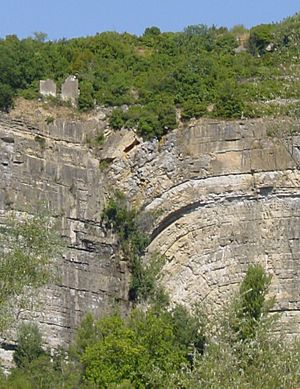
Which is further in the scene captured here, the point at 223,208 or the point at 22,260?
the point at 223,208

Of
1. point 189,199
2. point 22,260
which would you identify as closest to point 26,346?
point 189,199

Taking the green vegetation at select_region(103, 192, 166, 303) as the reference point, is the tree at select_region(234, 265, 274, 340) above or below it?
below

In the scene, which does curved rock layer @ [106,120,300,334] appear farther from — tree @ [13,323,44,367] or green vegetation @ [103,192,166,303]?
tree @ [13,323,44,367]

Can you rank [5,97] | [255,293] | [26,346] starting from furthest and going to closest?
[5,97]
[255,293]
[26,346]

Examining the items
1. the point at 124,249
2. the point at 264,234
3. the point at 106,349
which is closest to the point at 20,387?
the point at 106,349

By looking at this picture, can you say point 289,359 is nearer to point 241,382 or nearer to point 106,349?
point 241,382

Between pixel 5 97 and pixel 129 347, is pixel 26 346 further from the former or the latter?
pixel 5 97

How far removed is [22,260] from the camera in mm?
32625

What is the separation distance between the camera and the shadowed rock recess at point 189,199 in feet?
144

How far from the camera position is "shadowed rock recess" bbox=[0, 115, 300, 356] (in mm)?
43844

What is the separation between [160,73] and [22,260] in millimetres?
16711

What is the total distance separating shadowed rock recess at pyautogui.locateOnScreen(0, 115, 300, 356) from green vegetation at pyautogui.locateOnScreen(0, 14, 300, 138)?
782mm

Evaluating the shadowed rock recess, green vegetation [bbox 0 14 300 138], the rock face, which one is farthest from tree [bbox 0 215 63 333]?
green vegetation [bbox 0 14 300 138]

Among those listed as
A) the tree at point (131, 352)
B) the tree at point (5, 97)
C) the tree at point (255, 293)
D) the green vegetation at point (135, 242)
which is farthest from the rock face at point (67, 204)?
the tree at point (255, 293)
